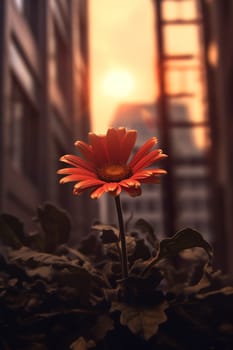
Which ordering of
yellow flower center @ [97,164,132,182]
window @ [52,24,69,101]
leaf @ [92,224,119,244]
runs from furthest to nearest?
window @ [52,24,69,101] < leaf @ [92,224,119,244] < yellow flower center @ [97,164,132,182]

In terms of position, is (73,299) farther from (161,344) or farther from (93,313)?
(161,344)

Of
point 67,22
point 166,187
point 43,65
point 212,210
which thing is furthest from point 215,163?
point 67,22

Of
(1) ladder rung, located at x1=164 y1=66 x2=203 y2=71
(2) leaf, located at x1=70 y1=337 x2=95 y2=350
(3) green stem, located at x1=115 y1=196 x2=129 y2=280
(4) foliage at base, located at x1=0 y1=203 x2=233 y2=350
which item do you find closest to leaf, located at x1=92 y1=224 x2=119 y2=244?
(4) foliage at base, located at x1=0 y1=203 x2=233 y2=350

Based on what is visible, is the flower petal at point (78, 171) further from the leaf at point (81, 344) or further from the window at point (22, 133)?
the window at point (22, 133)

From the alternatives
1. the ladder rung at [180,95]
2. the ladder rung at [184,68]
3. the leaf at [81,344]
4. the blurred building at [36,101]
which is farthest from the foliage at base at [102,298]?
the ladder rung at [184,68]

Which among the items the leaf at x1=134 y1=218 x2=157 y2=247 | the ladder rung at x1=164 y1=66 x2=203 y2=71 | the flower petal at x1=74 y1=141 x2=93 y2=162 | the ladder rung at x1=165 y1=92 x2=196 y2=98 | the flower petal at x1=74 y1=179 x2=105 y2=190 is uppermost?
the ladder rung at x1=164 y1=66 x2=203 y2=71

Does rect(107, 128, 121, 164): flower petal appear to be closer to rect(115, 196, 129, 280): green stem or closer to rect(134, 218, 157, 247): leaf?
rect(115, 196, 129, 280): green stem
